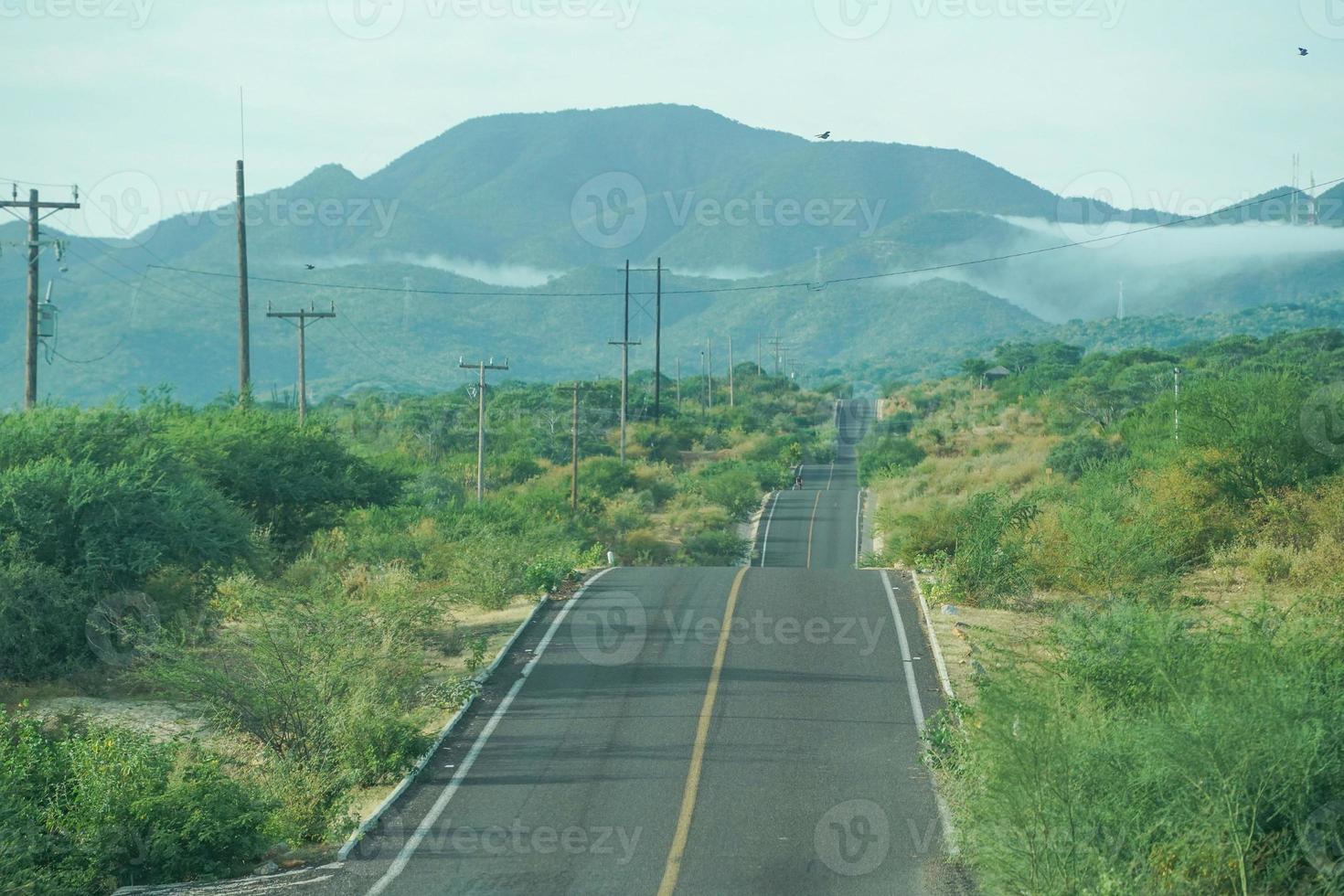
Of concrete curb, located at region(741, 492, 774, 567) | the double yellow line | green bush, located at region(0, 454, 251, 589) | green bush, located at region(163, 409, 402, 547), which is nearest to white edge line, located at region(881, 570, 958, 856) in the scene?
the double yellow line

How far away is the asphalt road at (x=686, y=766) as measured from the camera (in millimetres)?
12422

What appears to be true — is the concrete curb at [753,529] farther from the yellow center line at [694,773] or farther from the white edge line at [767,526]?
the yellow center line at [694,773]

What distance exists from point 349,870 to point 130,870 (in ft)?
6.54

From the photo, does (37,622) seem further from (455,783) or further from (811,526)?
(811,526)

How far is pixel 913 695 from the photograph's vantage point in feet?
63.1

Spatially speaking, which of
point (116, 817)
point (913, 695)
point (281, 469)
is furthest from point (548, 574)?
point (116, 817)

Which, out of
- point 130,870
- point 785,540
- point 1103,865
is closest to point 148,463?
point 130,870

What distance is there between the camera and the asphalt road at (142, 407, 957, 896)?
1242cm

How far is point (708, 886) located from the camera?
1191cm

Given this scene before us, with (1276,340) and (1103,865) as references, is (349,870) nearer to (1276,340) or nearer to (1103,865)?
(1103,865)

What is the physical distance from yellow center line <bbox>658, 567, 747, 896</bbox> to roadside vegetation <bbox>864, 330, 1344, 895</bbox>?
268 centimetres

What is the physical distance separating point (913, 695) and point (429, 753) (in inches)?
273

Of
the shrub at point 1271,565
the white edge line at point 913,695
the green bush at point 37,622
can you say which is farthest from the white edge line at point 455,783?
the shrub at point 1271,565

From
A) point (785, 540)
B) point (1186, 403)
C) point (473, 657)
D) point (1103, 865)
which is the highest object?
point (1186, 403)
